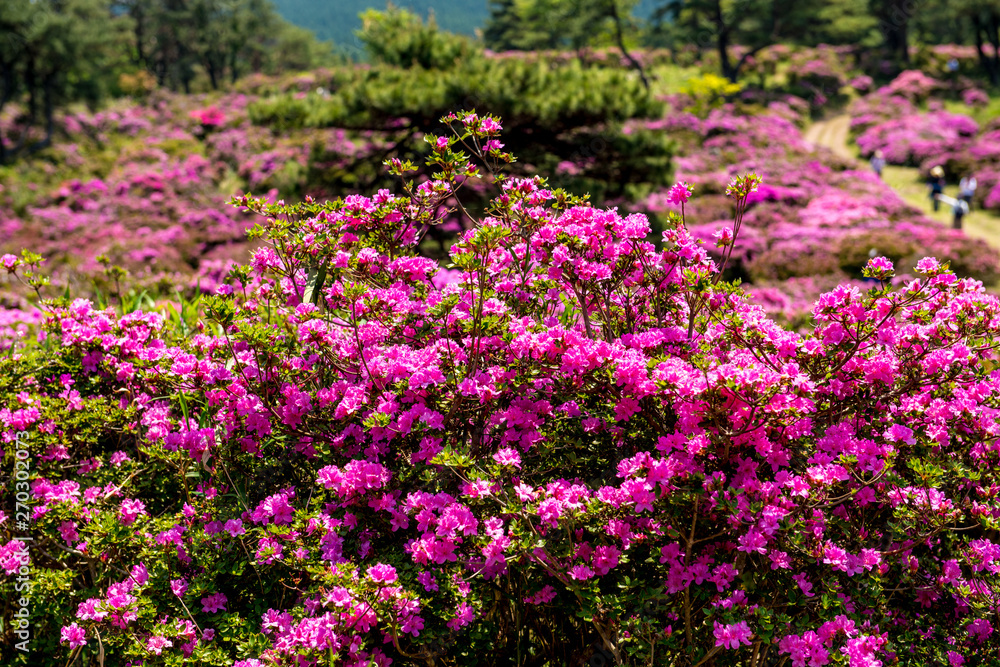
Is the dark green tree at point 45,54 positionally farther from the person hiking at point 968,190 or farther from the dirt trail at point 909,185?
the person hiking at point 968,190

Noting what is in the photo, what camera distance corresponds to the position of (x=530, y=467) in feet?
6.95

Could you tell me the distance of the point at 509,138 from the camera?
1043cm

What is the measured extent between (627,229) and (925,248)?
1171 centimetres

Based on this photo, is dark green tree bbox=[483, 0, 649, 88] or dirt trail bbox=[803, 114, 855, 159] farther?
dark green tree bbox=[483, 0, 649, 88]

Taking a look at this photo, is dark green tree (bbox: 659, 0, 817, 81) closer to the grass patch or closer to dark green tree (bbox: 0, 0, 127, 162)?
the grass patch

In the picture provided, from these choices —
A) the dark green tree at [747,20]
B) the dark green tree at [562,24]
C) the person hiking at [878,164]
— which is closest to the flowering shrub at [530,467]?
the person hiking at [878,164]

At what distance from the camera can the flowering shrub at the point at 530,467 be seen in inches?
69.3

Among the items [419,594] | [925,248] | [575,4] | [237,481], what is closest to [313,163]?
[237,481]

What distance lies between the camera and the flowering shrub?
176cm

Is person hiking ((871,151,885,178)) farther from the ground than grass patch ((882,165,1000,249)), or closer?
farther from the ground

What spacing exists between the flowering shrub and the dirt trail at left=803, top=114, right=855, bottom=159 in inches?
995

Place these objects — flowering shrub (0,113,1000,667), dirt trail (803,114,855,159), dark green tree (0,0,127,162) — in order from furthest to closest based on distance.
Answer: dirt trail (803,114,855,159)
dark green tree (0,0,127,162)
flowering shrub (0,113,1000,667)

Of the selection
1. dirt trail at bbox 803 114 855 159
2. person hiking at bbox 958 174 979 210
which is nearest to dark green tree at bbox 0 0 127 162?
dirt trail at bbox 803 114 855 159

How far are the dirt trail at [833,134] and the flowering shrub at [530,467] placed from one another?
2526 centimetres
